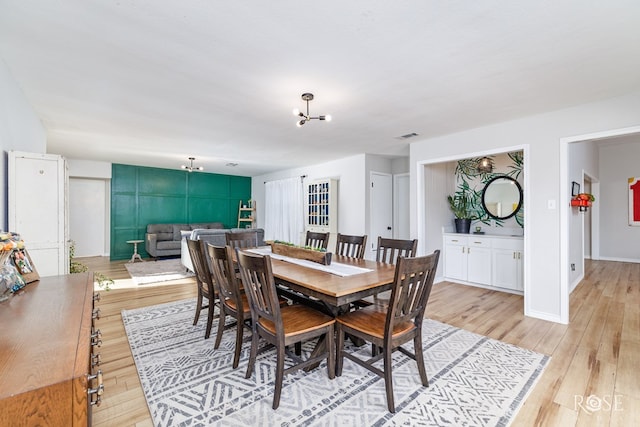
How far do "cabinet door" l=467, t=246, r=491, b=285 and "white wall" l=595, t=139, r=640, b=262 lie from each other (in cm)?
449

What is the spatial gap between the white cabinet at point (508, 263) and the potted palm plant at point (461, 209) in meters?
0.69

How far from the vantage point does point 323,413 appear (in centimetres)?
177

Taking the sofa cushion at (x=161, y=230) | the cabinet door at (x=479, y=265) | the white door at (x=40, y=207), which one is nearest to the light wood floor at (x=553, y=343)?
the cabinet door at (x=479, y=265)

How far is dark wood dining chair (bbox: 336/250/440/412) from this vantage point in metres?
1.77

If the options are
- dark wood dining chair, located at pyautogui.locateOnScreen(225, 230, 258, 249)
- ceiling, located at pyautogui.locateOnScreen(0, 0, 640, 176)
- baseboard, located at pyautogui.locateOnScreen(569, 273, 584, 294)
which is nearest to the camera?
ceiling, located at pyautogui.locateOnScreen(0, 0, 640, 176)

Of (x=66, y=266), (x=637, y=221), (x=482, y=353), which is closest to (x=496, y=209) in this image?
(x=482, y=353)

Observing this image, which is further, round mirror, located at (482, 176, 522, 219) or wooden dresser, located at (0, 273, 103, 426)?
round mirror, located at (482, 176, 522, 219)

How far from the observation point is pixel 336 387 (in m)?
2.02

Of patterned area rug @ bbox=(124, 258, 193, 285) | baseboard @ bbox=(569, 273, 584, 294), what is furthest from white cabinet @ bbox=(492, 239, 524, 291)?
patterned area rug @ bbox=(124, 258, 193, 285)

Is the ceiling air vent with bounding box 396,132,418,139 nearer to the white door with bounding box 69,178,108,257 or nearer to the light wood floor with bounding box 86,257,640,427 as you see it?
the light wood floor with bounding box 86,257,640,427

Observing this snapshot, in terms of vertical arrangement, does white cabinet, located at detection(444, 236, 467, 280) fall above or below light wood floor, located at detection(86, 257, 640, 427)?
above

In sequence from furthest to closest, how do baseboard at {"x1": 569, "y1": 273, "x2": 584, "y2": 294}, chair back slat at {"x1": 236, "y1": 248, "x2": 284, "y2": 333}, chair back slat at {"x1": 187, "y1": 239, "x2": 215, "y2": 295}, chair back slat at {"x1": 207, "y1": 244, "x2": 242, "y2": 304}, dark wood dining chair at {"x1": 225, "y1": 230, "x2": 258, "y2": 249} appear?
baseboard at {"x1": 569, "y1": 273, "x2": 584, "y2": 294}, dark wood dining chair at {"x1": 225, "y1": 230, "x2": 258, "y2": 249}, chair back slat at {"x1": 187, "y1": 239, "x2": 215, "y2": 295}, chair back slat at {"x1": 207, "y1": 244, "x2": 242, "y2": 304}, chair back slat at {"x1": 236, "y1": 248, "x2": 284, "y2": 333}

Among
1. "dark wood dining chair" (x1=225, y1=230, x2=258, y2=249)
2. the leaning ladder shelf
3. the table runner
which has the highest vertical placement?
the leaning ladder shelf

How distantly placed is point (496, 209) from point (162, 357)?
5.21 metres
